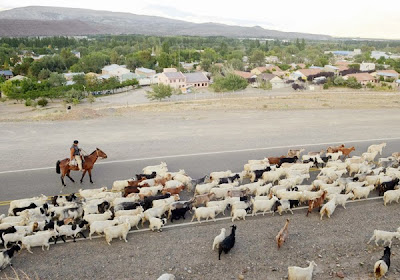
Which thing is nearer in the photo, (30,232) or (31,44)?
(30,232)

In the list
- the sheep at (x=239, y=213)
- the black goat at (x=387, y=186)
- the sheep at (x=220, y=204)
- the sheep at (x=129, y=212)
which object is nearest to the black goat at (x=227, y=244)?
the sheep at (x=239, y=213)

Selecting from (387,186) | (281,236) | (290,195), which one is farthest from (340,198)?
(281,236)

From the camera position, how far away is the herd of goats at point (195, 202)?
10.0 metres

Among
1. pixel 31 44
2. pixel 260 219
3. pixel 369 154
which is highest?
pixel 31 44

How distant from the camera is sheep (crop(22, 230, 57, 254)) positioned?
31.8 ft

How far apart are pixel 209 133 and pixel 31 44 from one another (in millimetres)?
186928

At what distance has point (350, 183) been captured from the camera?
13.2 m

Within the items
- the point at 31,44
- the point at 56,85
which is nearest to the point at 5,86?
the point at 56,85

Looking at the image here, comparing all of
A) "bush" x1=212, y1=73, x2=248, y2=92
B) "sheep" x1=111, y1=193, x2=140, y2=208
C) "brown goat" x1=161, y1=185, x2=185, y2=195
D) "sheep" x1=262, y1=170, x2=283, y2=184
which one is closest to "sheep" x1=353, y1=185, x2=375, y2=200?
"sheep" x1=262, y1=170, x2=283, y2=184

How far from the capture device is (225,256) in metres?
9.77

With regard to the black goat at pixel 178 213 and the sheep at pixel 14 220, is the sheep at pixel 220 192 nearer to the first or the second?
the black goat at pixel 178 213

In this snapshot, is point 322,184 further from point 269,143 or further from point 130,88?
point 130,88

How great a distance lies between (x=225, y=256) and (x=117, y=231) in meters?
3.25

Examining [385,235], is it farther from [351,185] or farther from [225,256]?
[225,256]
